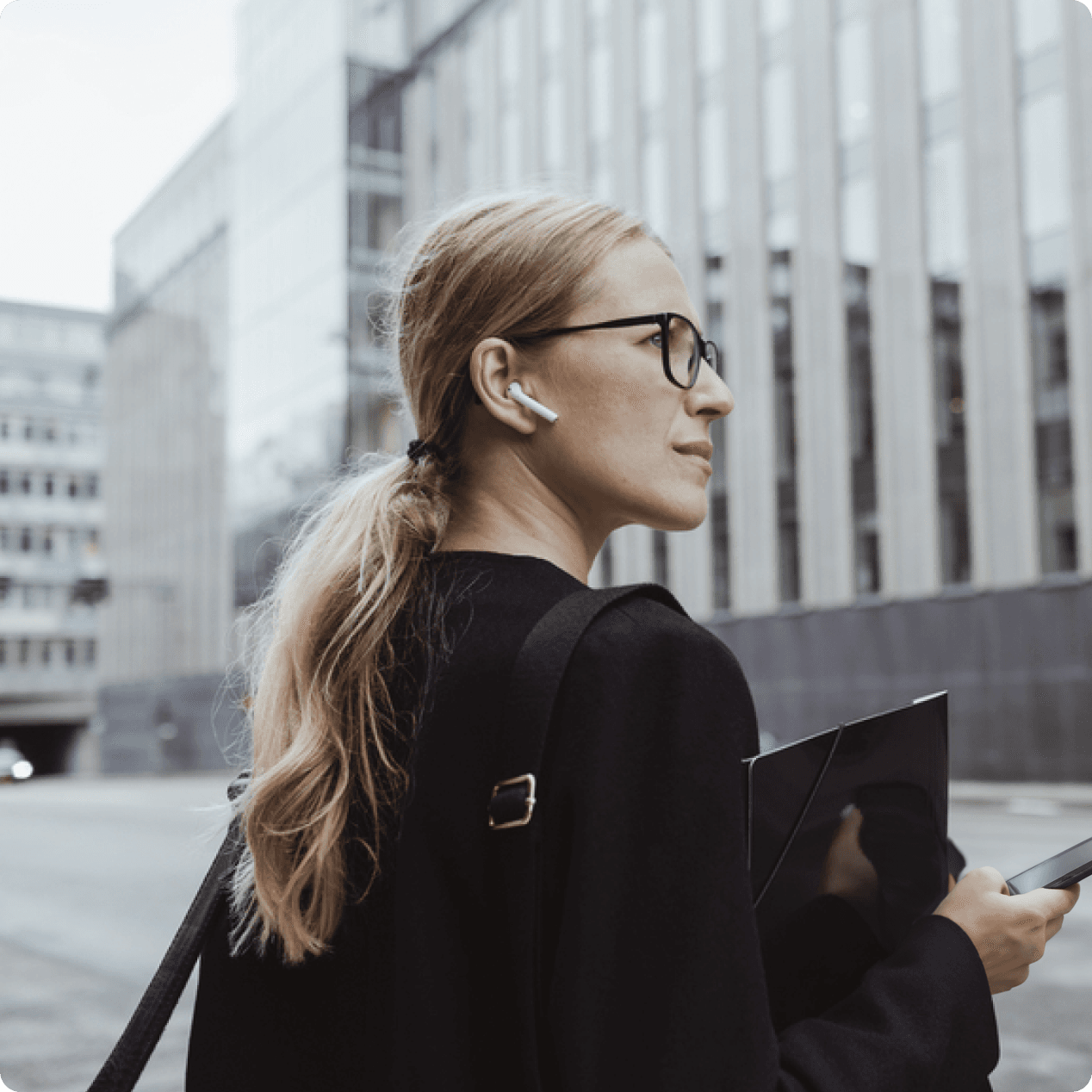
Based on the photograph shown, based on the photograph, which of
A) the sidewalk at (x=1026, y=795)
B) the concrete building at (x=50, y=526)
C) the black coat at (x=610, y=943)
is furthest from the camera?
the concrete building at (x=50, y=526)

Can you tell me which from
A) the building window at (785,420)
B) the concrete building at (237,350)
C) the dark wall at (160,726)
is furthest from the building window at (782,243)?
the dark wall at (160,726)

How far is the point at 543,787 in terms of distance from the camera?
3.05 ft

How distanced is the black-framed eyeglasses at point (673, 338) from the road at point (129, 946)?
24.9 inches

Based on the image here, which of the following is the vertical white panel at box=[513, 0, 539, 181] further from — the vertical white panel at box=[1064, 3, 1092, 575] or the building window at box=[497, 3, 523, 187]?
the vertical white panel at box=[1064, 3, 1092, 575]

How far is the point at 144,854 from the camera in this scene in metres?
15.2

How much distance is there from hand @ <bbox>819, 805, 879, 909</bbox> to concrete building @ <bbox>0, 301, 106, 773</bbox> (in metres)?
56.5

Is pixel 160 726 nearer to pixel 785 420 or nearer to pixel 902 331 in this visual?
pixel 785 420

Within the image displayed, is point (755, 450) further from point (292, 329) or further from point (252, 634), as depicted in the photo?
point (252, 634)

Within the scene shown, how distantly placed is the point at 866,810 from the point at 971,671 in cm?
2150

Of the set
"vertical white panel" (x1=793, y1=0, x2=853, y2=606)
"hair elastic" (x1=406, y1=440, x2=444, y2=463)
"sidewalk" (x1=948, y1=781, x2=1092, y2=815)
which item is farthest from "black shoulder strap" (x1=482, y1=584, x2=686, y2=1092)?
"vertical white panel" (x1=793, y1=0, x2=853, y2=606)

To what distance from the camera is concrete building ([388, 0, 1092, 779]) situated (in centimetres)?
2020

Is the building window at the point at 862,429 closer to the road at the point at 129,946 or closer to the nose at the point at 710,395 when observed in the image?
the road at the point at 129,946

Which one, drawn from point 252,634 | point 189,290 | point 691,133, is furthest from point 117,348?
point 252,634

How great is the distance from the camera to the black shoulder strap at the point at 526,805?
914mm
